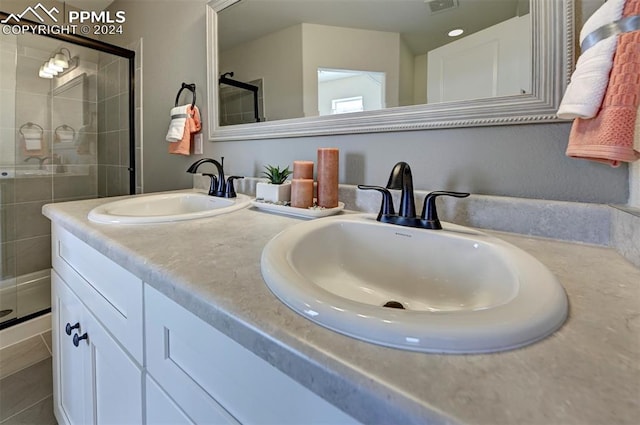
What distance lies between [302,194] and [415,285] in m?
0.43

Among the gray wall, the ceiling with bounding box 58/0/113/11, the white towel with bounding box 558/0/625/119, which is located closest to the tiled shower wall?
the ceiling with bounding box 58/0/113/11

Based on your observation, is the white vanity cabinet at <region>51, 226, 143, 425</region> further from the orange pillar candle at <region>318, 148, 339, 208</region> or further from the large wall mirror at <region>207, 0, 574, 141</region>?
the large wall mirror at <region>207, 0, 574, 141</region>

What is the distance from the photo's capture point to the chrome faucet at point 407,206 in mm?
660

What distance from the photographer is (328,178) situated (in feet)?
2.93

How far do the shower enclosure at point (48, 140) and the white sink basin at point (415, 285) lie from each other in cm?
186

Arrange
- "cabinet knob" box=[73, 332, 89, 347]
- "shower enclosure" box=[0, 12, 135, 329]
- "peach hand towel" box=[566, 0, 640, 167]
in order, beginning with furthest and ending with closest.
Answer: "shower enclosure" box=[0, 12, 135, 329], "cabinet knob" box=[73, 332, 89, 347], "peach hand towel" box=[566, 0, 640, 167]

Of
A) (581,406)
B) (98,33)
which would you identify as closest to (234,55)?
(581,406)

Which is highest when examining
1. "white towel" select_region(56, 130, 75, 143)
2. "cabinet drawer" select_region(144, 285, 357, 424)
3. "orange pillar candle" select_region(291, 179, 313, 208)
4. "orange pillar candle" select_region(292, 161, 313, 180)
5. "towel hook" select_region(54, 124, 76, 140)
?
"towel hook" select_region(54, 124, 76, 140)

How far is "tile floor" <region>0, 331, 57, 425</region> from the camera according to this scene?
3.86 ft

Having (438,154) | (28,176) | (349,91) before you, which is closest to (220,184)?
(349,91)

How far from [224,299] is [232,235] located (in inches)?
12.1

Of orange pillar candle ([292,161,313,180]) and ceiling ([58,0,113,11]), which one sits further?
ceiling ([58,0,113,11])

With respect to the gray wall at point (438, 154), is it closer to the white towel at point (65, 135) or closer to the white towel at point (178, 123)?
the white towel at point (178, 123)

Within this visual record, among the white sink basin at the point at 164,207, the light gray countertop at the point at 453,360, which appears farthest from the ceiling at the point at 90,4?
the light gray countertop at the point at 453,360
